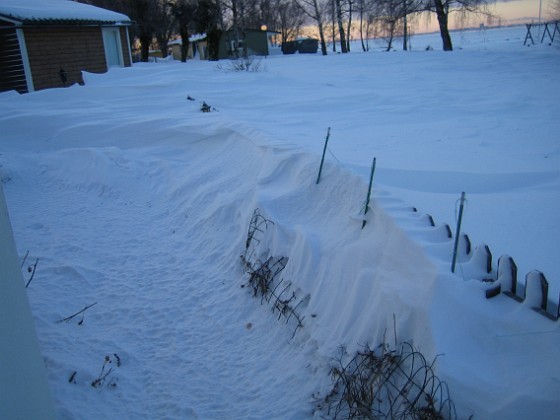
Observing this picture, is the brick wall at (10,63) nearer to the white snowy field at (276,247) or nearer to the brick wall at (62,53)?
A: the brick wall at (62,53)

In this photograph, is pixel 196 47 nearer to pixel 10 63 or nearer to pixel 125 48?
pixel 125 48

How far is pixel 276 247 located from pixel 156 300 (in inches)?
49.1

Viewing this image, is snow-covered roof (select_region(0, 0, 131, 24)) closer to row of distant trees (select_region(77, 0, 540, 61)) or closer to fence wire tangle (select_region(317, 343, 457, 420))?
row of distant trees (select_region(77, 0, 540, 61))

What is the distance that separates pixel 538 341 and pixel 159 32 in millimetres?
39247

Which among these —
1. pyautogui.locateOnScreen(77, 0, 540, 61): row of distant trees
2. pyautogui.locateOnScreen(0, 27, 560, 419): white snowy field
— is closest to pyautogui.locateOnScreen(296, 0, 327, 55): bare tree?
pyautogui.locateOnScreen(77, 0, 540, 61): row of distant trees

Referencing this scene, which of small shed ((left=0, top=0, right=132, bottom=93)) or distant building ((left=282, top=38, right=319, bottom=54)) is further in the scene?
distant building ((left=282, top=38, right=319, bottom=54))

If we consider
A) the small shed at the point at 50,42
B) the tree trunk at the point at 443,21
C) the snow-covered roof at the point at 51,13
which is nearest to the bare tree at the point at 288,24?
the tree trunk at the point at 443,21

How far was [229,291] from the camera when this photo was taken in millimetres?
4328

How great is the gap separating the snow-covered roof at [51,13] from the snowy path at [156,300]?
12086 millimetres

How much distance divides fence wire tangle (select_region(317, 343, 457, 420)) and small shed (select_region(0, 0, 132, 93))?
17.9m

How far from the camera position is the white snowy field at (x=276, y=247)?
2697 mm

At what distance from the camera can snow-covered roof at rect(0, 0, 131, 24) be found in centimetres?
1606

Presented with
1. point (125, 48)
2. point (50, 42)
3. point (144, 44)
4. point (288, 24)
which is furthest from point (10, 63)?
point (288, 24)

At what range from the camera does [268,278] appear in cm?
415
